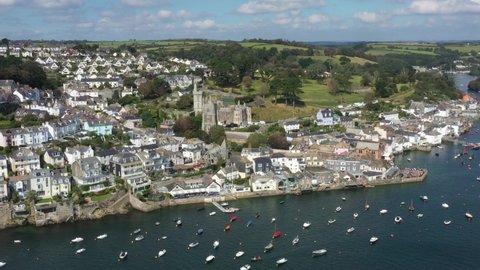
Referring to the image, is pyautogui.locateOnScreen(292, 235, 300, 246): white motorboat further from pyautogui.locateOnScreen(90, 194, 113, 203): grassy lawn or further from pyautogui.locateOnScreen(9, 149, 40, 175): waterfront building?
pyautogui.locateOnScreen(9, 149, 40, 175): waterfront building

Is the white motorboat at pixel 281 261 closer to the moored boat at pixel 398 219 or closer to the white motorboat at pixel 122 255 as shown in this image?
the white motorboat at pixel 122 255

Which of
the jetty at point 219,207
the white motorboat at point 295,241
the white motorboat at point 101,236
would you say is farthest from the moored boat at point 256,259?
the white motorboat at point 101,236

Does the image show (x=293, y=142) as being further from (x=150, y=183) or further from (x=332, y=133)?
(x=150, y=183)

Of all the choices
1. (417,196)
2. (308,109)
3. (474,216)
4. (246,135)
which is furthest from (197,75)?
(474,216)

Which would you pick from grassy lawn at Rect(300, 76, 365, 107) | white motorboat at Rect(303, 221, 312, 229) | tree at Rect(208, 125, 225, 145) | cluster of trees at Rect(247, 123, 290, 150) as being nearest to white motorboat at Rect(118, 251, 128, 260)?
white motorboat at Rect(303, 221, 312, 229)

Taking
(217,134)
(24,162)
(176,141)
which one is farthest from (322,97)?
(24,162)

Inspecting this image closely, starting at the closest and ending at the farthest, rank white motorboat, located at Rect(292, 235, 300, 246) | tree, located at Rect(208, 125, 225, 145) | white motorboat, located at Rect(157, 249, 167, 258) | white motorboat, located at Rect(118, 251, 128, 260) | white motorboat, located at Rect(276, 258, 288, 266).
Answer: white motorboat, located at Rect(276, 258, 288, 266) → white motorboat, located at Rect(118, 251, 128, 260) → white motorboat, located at Rect(157, 249, 167, 258) → white motorboat, located at Rect(292, 235, 300, 246) → tree, located at Rect(208, 125, 225, 145)
